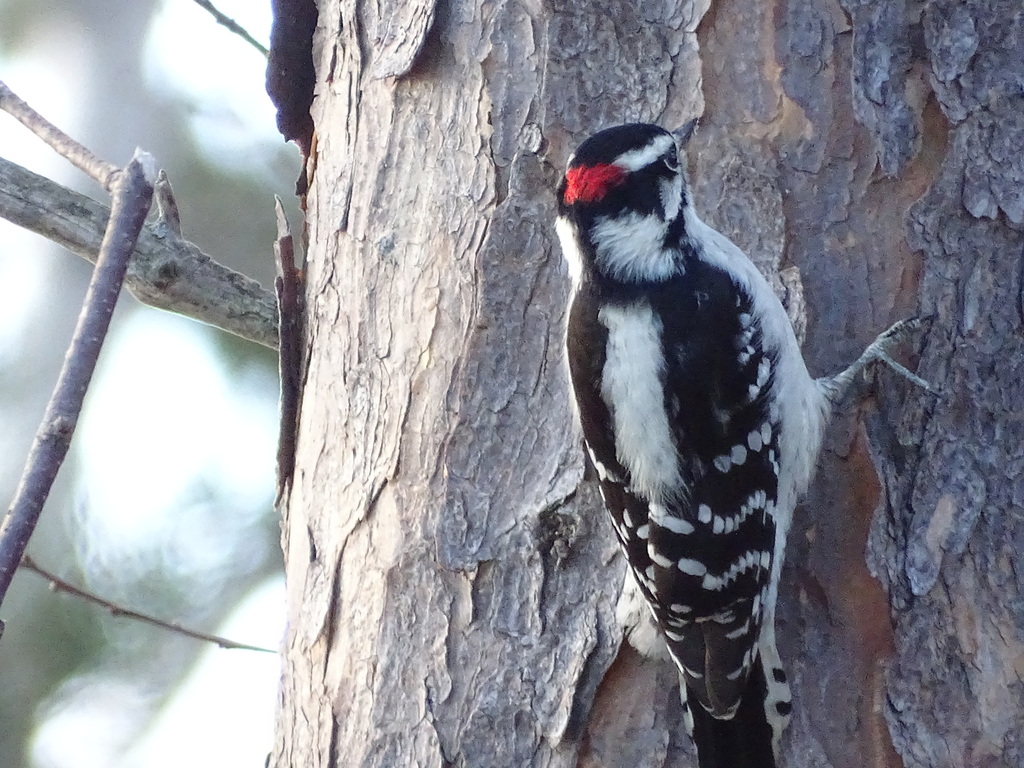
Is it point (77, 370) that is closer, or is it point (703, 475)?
point (77, 370)

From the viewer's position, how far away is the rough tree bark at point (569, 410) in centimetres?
178

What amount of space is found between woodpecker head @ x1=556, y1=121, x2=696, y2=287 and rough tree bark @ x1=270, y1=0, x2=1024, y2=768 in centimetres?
7

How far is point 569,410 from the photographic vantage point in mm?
1942

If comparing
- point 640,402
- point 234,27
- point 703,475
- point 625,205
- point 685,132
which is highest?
point 234,27

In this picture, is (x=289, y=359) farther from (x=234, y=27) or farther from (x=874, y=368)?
(x=874, y=368)

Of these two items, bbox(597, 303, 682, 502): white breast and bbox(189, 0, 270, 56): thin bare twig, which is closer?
bbox(597, 303, 682, 502): white breast

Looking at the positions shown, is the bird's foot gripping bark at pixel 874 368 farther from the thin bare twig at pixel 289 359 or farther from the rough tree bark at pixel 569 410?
the thin bare twig at pixel 289 359

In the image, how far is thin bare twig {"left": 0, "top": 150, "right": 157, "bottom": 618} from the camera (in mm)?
1004

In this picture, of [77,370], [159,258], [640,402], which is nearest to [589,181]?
[640,402]

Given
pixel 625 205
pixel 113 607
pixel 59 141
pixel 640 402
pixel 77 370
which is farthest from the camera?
pixel 113 607

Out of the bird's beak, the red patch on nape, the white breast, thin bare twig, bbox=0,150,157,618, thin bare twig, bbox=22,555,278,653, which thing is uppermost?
the bird's beak

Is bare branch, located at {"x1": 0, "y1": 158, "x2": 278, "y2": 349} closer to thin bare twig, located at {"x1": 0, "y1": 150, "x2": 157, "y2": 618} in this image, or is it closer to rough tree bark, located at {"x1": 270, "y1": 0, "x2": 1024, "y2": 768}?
rough tree bark, located at {"x1": 270, "y1": 0, "x2": 1024, "y2": 768}

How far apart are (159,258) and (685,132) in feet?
3.63

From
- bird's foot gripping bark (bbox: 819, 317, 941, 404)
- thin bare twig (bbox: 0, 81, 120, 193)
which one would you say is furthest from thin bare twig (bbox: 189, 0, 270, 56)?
bird's foot gripping bark (bbox: 819, 317, 941, 404)
